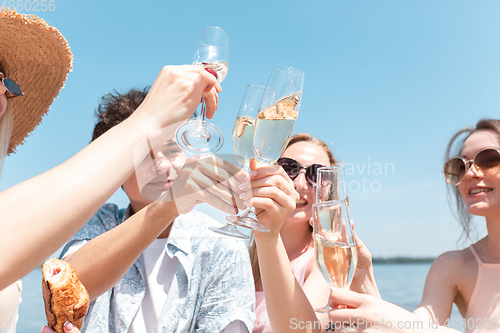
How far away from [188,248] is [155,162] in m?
0.66

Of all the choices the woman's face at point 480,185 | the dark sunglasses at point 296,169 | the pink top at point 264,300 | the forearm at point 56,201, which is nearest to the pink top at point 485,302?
the woman's face at point 480,185

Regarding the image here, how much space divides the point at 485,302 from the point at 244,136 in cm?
250

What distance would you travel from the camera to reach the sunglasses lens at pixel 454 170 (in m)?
3.60

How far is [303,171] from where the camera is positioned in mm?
3844

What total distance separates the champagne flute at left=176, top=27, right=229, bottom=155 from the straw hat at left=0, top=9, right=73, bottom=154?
1369 mm

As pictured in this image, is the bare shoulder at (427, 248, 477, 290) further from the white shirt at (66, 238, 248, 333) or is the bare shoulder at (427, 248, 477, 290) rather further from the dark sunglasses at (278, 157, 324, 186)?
the white shirt at (66, 238, 248, 333)

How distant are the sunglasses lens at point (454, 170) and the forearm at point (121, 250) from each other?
3.04m

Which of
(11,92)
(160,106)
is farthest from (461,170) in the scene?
(11,92)

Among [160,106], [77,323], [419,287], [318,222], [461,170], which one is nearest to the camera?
[160,106]

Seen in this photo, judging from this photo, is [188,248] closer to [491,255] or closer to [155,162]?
[155,162]

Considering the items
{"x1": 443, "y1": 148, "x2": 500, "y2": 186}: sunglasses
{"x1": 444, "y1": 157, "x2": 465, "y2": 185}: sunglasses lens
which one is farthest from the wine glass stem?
{"x1": 444, "y1": 157, "x2": 465, "y2": 185}: sunglasses lens

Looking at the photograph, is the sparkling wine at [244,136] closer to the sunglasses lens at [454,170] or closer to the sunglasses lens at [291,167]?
the sunglasses lens at [291,167]

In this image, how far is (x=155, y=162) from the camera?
223 cm

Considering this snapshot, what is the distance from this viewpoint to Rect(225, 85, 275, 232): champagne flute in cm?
189
